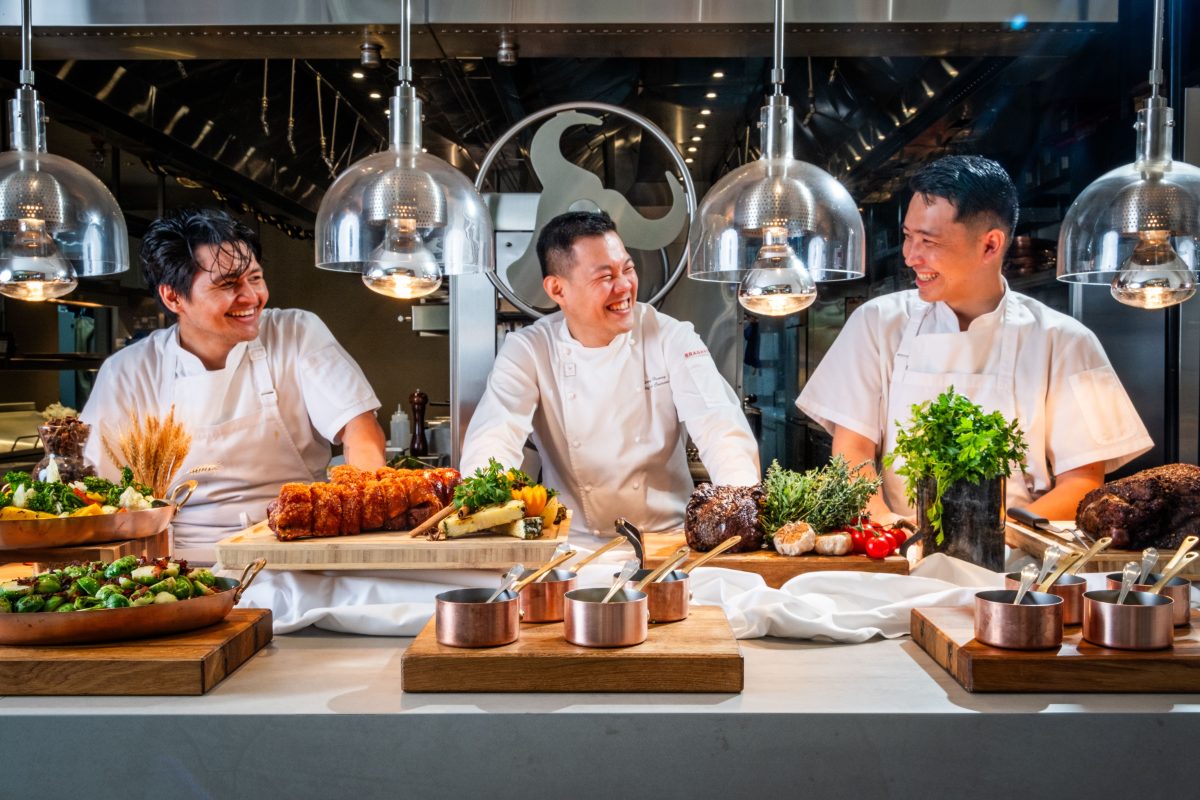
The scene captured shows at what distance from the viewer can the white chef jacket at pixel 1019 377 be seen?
2.72 meters

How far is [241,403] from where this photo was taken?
3117 mm

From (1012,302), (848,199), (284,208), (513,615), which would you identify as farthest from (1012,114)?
(284,208)

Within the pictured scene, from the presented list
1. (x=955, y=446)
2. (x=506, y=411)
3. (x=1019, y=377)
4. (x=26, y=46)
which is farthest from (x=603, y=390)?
(x=26, y=46)

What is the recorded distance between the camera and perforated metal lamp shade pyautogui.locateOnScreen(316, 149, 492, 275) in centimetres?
171

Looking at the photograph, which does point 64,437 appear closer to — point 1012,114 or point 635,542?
point 635,542

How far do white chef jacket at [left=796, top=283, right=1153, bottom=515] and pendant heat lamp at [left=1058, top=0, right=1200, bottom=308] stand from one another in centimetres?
81

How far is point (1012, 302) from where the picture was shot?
2.92 meters

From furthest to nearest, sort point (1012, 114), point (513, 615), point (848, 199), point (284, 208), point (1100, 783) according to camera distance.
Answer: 1. point (284, 208)
2. point (1012, 114)
3. point (848, 199)
4. point (513, 615)
5. point (1100, 783)

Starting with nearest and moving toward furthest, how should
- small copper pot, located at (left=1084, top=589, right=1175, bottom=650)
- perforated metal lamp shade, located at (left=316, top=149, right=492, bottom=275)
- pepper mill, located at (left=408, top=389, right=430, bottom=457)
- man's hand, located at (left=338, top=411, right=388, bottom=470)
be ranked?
small copper pot, located at (left=1084, top=589, right=1175, bottom=650) < perforated metal lamp shade, located at (left=316, top=149, right=492, bottom=275) < man's hand, located at (left=338, top=411, right=388, bottom=470) < pepper mill, located at (left=408, top=389, right=430, bottom=457)

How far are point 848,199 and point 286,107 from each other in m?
4.29

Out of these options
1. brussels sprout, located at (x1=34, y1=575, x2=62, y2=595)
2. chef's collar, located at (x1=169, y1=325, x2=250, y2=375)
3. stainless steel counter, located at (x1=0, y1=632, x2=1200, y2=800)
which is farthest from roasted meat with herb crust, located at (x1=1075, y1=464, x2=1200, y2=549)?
chef's collar, located at (x1=169, y1=325, x2=250, y2=375)

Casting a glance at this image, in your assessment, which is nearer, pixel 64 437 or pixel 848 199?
pixel 848 199

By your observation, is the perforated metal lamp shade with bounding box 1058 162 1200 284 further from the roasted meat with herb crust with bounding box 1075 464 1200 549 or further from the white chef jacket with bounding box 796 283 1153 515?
the white chef jacket with bounding box 796 283 1153 515

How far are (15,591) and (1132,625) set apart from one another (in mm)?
→ 1682
